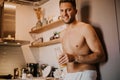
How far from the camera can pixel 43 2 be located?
385 cm

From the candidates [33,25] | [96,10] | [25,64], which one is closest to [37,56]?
[25,64]

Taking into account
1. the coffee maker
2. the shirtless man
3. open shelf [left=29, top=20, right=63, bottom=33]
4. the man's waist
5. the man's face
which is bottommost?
the coffee maker

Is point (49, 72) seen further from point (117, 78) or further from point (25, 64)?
point (117, 78)

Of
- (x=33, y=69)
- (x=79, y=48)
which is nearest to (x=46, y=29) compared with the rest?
(x=33, y=69)

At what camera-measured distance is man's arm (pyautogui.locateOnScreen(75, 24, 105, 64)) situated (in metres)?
1.44

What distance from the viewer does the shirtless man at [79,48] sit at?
1.46 metres

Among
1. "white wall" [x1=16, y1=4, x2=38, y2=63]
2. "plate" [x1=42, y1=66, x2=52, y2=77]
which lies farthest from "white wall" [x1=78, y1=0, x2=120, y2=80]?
"white wall" [x1=16, y1=4, x2=38, y2=63]

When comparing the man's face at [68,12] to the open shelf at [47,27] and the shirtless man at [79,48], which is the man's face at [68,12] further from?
the open shelf at [47,27]

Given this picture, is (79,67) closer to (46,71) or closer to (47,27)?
(46,71)

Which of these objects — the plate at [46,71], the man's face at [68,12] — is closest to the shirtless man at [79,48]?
the man's face at [68,12]

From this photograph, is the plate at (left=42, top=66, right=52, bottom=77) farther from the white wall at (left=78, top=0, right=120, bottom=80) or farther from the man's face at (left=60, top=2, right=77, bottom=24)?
the white wall at (left=78, top=0, right=120, bottom=80)

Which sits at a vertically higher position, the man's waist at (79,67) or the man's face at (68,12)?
the man's face at (68,12)

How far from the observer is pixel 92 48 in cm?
152

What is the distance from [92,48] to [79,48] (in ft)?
0.47
